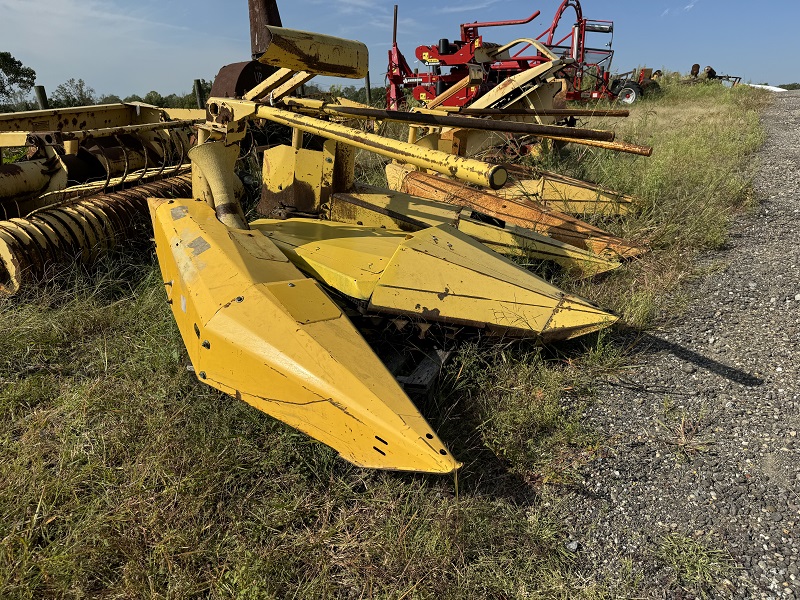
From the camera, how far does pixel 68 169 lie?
4.65 meters

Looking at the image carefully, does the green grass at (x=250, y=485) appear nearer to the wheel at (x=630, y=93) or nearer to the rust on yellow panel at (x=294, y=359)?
the rust on yellow panel at (x=294, y=359)

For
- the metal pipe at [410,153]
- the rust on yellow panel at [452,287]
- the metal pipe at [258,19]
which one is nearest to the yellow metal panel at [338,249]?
the rust on yellow panel at [452,287]

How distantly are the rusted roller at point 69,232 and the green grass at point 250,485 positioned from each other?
0.59 ft

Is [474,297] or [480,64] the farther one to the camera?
[480,64]

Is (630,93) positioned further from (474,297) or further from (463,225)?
(474,297)

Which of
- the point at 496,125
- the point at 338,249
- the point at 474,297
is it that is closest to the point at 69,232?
the point at 338,249

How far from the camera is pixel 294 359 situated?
182cm

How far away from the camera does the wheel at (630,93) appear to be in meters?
14.3

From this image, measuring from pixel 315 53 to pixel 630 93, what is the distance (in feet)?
48.4

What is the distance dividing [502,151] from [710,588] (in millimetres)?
5778

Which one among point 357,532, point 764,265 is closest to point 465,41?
A: point 764,265

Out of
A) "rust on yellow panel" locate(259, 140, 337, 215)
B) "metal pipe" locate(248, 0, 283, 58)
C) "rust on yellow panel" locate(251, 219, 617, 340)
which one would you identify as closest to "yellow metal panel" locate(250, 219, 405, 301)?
"rust on yellow panel" locate(251, 219, 617, 340)

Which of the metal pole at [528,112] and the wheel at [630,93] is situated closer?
the metal pole at [528,112]

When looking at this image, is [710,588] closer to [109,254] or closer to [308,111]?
[308,111]
